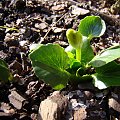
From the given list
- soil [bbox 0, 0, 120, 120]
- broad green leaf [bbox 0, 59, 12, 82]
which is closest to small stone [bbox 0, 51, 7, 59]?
soil [bbox 0, 0, 120, 120]

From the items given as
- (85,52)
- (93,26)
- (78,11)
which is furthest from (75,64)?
(78,11)

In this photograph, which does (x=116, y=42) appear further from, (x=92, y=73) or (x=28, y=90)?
(x=28, y=90)

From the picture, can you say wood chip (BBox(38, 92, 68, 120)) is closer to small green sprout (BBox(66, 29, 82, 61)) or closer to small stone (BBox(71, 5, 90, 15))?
small green sprout (BBox(66, 29, 82, 61))

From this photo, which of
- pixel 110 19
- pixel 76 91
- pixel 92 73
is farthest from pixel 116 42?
pixel 76 91

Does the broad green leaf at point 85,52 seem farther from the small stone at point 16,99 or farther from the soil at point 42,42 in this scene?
the small stone at point 16,99

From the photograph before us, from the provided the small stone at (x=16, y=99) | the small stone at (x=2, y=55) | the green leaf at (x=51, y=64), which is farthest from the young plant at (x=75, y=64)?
the small stone at (x=2, y=55)
